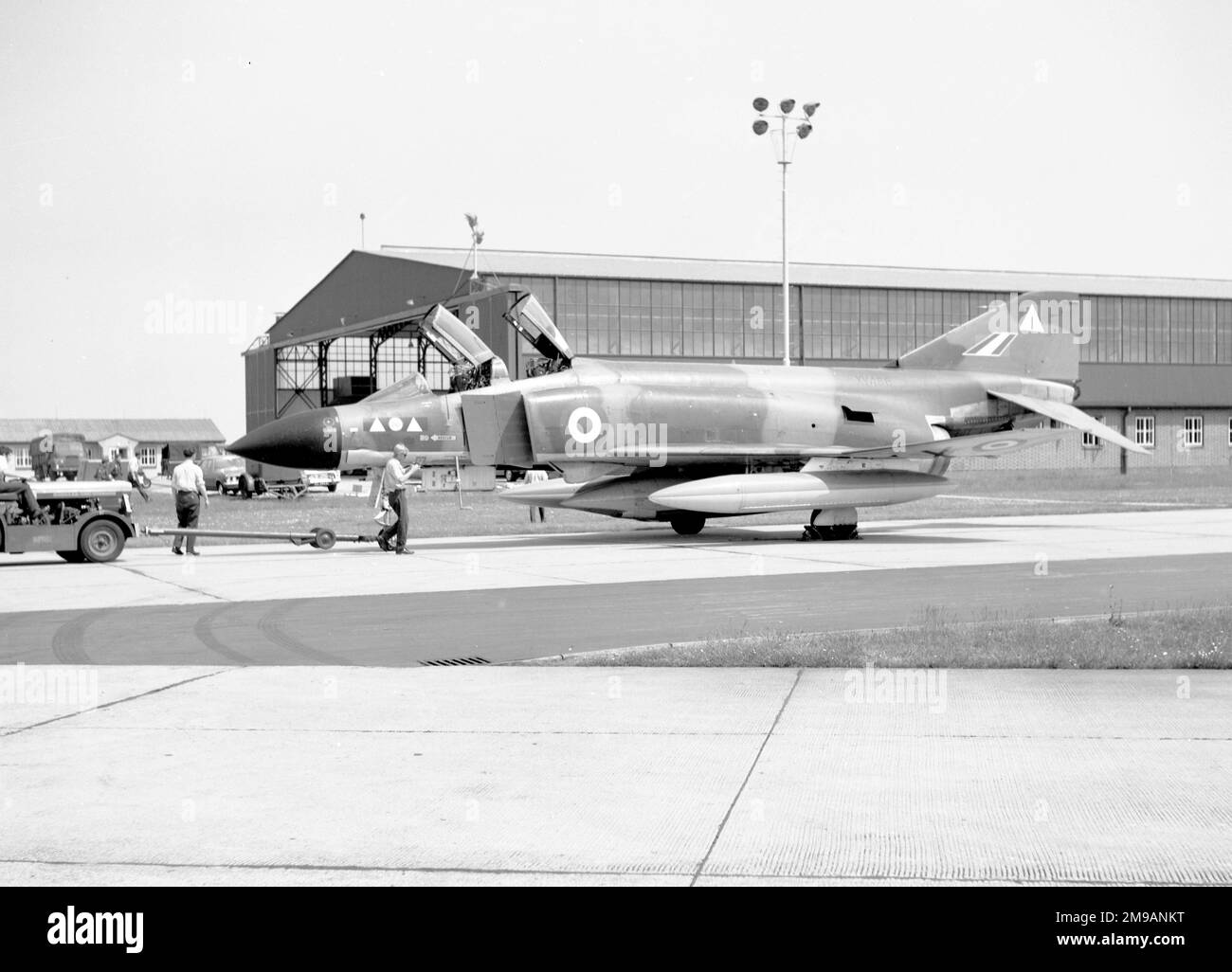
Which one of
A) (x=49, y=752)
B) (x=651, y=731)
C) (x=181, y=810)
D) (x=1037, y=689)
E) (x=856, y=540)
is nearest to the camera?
Result: (x=181, y=810)

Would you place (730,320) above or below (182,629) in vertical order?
above

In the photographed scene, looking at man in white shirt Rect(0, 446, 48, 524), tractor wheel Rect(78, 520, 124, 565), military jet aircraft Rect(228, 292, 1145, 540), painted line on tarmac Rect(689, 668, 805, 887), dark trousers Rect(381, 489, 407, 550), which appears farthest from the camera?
military jet aircraft Rect(228, 292, 1145, 540)

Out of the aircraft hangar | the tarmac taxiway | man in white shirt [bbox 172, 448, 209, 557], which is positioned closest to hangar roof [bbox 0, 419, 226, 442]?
the aircraft hangar

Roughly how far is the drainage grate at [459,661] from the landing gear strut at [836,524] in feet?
44.6

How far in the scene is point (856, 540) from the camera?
22.4m

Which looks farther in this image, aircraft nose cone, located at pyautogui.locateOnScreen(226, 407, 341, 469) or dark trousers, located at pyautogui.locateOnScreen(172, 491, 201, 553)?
dark trousers, located at pyautogui.locateOnScreen(172, 491, 201, 553)

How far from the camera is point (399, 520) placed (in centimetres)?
1984

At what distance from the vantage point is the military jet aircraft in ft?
68.8

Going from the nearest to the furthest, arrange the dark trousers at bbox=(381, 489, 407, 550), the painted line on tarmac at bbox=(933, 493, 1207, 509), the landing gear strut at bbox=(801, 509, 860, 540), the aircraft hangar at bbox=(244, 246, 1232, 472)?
1. the dark trousers at bbox=(381, 489, 407, 550)
2. the landing gear strut at bbox=(801, 509, 860, 540)
3. the painted line on tarmac at bbox=(933, 493, 1207, 509)
4. the aircraft hangar at bbox=(244, 246, 1232, 472)

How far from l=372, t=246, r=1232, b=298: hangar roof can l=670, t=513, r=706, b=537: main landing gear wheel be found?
32710 millimetres

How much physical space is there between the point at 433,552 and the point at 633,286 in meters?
37.8

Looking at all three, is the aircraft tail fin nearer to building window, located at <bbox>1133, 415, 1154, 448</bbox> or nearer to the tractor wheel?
the tractor wheel
